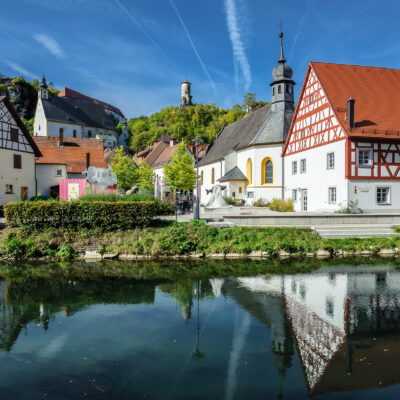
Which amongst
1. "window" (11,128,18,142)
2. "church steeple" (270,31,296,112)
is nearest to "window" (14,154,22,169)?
"window" (11,128,18,142)

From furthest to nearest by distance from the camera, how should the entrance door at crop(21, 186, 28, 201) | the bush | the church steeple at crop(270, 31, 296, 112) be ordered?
the church steeple at crop(270, 31, 296, 112)
the entrance door at crop(21, 186, 28, 201)
the bush

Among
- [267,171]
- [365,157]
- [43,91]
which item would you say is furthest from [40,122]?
[365,157]

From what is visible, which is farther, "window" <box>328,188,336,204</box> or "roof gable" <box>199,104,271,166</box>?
"roof gable" <box>199,104,271,166</box>

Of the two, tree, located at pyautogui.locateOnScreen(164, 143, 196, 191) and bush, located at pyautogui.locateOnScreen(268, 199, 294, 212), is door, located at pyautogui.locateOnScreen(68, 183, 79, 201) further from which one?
bush, located at pyautogui.locateOnScreen(268, 199, 294, 212)

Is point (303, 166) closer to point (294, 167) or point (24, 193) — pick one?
point (294, 167)

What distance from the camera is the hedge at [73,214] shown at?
619 inches

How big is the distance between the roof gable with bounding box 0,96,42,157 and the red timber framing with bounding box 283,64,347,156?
21.2m

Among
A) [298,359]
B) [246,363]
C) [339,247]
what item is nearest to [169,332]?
[246,363]

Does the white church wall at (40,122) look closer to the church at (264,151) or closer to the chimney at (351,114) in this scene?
the church at (264,151)

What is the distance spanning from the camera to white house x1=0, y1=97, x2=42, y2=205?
85.5ft

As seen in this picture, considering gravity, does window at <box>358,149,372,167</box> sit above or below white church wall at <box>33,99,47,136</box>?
below

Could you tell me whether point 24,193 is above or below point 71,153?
below

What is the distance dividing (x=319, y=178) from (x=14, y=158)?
2277 cm

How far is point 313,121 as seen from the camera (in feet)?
83.3
